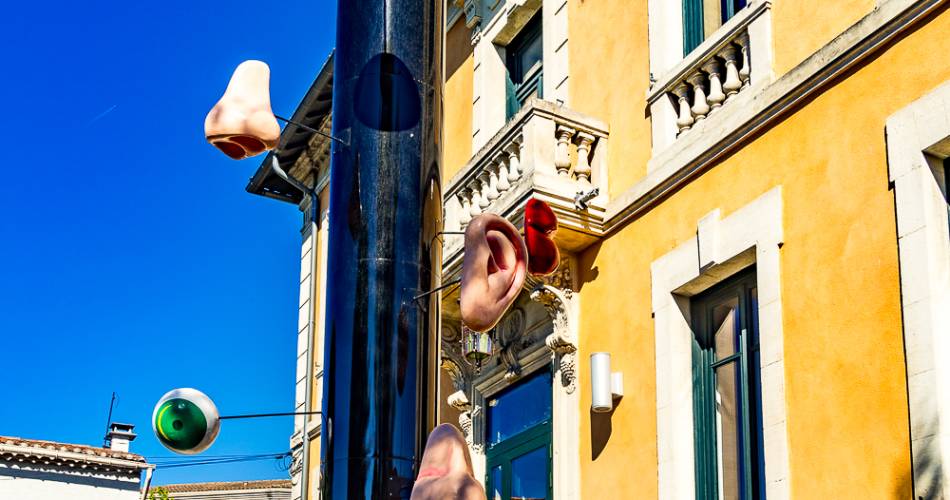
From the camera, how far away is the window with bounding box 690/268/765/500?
30.7 feet

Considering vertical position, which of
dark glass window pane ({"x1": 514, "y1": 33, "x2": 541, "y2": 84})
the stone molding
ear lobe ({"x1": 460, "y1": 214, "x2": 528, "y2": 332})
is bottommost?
ear lobe ({"x1": 460, "y1": 214, "x2": 528, "y2": 332})

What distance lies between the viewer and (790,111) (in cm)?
923

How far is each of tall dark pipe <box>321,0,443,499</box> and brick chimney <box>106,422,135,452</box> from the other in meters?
39.9

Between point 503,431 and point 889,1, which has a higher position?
point 889,1

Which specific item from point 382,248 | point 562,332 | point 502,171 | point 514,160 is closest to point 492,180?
point 502,171

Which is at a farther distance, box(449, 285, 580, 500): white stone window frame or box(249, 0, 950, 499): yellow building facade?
box(449, 285, 580, 500): white stone window frame

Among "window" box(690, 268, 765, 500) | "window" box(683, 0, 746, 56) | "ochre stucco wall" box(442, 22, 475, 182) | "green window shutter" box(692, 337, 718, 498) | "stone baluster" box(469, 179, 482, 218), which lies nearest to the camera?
"window" box(690, 268, 765, 500)

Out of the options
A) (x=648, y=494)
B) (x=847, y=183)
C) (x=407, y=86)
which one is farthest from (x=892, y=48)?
(x=407, y=86)

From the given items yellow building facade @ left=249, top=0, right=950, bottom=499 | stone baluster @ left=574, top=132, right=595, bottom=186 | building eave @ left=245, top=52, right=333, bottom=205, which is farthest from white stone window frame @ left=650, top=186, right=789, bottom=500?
building eave @ left=245, top=52, right=333, bottom=205

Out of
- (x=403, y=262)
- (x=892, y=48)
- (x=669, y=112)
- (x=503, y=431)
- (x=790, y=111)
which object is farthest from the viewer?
(x=503, y=431)

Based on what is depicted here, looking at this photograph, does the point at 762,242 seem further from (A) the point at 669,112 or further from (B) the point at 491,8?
(B) the point at 491,8

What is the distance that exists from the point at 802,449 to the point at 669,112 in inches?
136

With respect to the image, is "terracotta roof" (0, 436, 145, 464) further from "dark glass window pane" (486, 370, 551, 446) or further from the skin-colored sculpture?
the skin-colored sculpture

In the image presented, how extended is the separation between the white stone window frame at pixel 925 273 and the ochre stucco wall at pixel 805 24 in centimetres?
103
